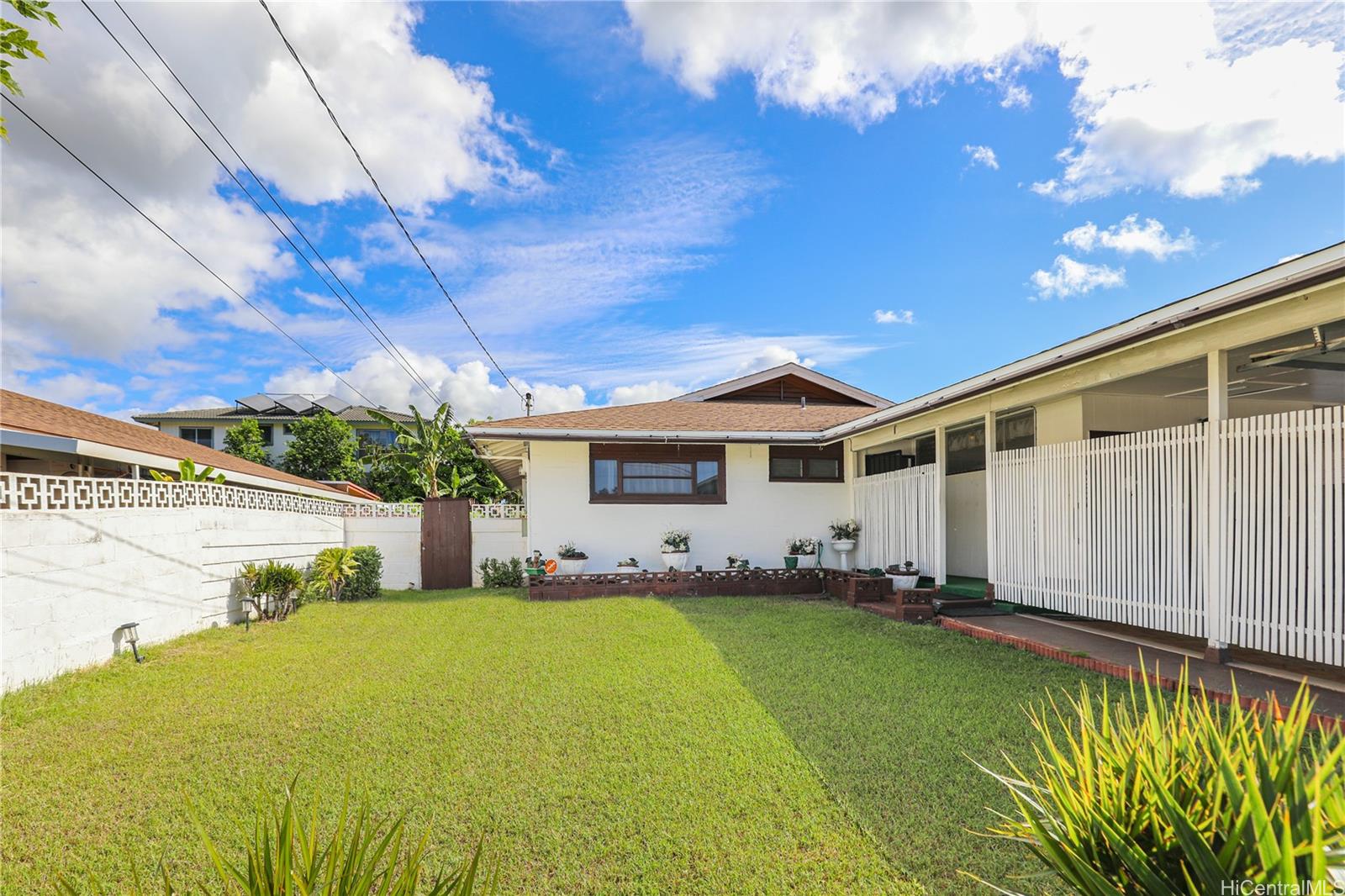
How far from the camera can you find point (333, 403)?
4291 cm

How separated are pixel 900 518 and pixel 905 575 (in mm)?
1411

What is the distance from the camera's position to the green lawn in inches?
112

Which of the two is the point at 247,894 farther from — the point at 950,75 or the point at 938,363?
the point at 938,363

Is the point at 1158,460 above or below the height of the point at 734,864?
above

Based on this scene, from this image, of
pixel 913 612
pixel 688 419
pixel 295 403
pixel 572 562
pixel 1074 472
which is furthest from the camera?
pixel 295 403

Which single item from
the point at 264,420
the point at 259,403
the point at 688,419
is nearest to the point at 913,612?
the point at 688,419

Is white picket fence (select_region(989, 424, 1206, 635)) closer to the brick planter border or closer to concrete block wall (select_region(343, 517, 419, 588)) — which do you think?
the brick planter border

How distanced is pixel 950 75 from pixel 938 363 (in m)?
7.60

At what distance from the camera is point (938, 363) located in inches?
612

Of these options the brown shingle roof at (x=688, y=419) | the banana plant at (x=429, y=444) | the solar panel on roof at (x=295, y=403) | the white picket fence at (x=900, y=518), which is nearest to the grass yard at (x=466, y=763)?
the white picket fence at (x=900, y=518)

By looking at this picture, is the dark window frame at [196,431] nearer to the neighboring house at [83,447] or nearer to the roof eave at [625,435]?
the neighboring house at [83,447]

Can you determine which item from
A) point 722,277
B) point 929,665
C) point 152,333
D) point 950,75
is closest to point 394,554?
point 152,333

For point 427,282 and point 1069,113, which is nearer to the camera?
point 1069,113

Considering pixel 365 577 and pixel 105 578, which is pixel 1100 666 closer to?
pixel 105 578
